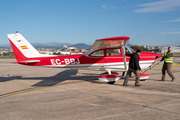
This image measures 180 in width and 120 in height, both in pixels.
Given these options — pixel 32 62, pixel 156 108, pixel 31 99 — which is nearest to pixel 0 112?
pixel 31 99

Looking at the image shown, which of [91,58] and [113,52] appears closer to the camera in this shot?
[113,52]

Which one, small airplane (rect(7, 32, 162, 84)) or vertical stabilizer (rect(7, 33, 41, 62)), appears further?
vertical stabilizer (rect(7, 33, 41, 62))

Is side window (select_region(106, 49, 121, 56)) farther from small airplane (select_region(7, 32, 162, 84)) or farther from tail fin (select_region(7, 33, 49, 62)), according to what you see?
tail fin (select_region(7, 33, 49, 62))

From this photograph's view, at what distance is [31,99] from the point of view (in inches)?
231

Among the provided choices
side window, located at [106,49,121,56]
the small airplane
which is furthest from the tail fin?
side window, located at [106,49,121,56]

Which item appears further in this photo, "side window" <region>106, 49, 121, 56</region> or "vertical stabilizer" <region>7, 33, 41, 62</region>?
"vertical stabilizer" <region>7, 33, 41, 62</region>

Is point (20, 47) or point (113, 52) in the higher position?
point (20, 47)

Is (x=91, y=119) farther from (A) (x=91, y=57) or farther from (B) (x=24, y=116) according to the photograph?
(A) (x=91, y=57)

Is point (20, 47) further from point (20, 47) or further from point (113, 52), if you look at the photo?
point (113, 52)

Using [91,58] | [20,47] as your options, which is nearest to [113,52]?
[91,58]

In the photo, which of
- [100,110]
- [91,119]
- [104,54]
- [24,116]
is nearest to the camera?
[91,119]

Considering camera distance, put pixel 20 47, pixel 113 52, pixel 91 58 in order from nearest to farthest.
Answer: pixel 113 52 < pixel 91 58 < pixel 20 47

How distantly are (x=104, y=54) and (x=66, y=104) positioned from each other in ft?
16.1

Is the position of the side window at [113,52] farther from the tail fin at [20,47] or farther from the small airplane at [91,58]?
the tail fin at [20,47]
